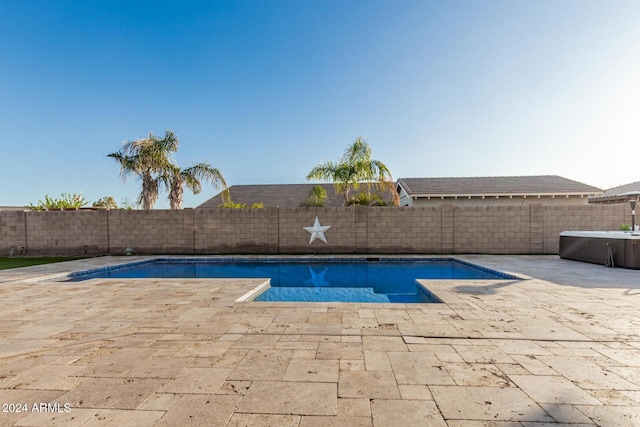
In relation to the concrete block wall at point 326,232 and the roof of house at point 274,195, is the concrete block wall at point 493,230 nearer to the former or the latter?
the concrete block wall at point 326,232

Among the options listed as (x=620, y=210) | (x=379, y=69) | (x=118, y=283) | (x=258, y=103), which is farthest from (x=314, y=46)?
(x=620, y=210)

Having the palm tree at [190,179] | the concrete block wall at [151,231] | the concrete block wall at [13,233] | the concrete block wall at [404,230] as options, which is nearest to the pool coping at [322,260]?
the concrete block wall at [404,230]

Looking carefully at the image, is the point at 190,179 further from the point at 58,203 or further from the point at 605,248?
the point at 605,248

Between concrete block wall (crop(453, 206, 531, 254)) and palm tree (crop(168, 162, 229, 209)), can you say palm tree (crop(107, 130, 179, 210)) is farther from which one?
concrete block wall (crop(453, 206, 531, 254))

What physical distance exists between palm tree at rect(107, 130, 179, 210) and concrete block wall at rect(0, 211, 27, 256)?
13.8 ft

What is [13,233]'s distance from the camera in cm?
1239

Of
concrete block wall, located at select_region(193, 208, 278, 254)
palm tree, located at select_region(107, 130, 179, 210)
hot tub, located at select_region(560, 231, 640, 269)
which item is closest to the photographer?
hot tub, located at select_region(560, 231, 640, 269)

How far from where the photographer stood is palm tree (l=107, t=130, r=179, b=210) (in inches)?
541

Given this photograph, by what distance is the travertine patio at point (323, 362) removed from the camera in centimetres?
201

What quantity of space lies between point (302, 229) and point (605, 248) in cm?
954

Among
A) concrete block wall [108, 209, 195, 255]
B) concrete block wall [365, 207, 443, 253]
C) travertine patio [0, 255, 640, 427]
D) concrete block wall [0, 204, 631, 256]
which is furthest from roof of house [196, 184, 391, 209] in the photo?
travertine patio [0, 255, 640, 427]

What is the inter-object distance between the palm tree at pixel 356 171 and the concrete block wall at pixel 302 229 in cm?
244

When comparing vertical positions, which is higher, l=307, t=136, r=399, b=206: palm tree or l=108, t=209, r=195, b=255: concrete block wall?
l=307, t=136, r=399, b=206: palm tree

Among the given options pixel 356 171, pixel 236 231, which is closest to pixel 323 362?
pixel 236 231
